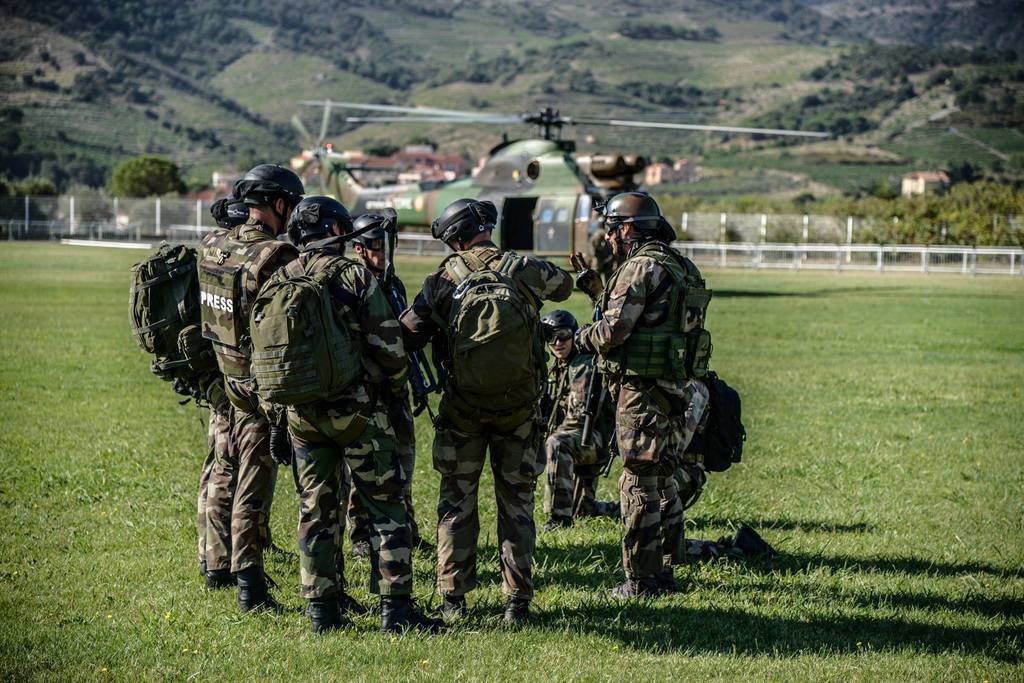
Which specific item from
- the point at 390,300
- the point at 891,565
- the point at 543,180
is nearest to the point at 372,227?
the point at 390,300

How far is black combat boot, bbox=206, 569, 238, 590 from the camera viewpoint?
665cm

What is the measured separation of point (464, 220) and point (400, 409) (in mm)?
1376

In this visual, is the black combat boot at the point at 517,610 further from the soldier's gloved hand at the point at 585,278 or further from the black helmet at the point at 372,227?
the black helmet at the point at 372,227

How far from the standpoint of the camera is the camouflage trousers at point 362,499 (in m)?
5.75

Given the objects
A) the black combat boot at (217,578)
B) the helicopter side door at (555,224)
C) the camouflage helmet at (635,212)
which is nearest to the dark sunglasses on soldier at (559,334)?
the camouflage helmet at (635,212)

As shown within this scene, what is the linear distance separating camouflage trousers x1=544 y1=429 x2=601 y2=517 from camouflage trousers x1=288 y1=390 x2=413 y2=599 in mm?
2273

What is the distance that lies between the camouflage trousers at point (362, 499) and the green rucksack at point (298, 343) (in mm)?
309

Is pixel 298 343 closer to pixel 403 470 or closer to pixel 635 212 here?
pixel 403 470

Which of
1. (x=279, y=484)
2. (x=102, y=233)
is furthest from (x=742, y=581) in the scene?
(x=102, y=233)

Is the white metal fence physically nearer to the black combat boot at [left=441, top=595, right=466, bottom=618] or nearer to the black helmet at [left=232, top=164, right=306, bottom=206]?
the black helmet at [left=232, top=164, right=306, bottom=206]

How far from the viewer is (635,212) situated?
662cm

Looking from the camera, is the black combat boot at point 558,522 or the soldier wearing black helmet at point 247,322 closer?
the soldier wearing black helmet at point 247,322

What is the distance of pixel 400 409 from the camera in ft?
22.4

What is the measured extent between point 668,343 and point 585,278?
2.43 ft
